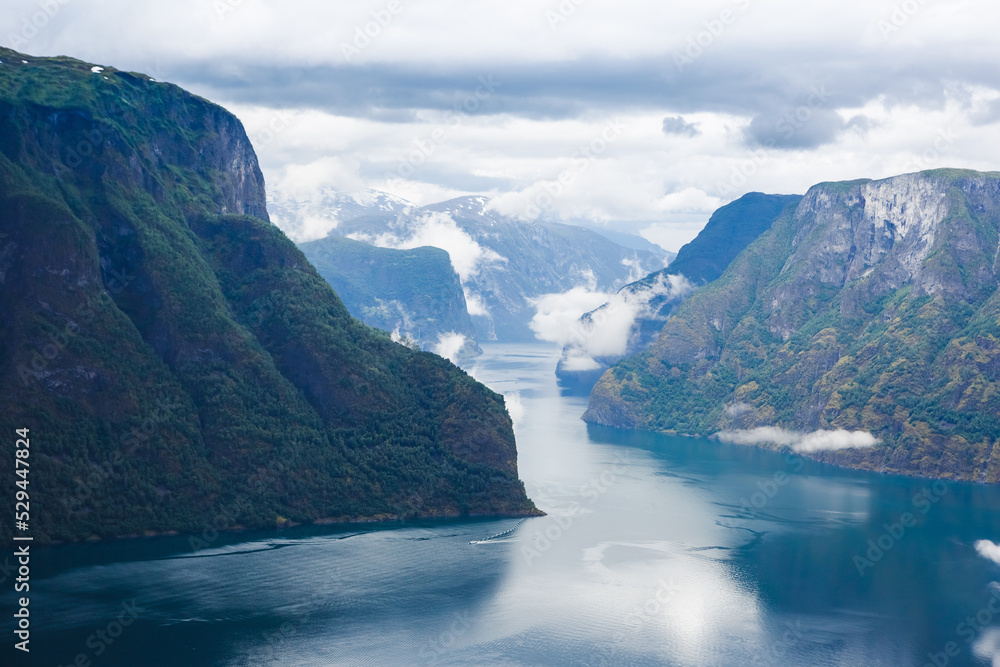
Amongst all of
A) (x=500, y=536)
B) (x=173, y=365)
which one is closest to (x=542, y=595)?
(x=500, y=536)

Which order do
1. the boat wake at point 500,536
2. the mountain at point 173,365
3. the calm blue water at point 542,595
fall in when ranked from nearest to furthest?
1. the calm blue water at point 542,595
2. the mountain at point 173,365
3. the boat wake at point 500,536

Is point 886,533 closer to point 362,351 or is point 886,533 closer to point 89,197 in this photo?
point 362,351

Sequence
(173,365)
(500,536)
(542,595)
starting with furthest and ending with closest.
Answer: (173,365)
(500,536)
(542,595)

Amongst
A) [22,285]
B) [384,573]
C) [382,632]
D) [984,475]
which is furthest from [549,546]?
[984,475]

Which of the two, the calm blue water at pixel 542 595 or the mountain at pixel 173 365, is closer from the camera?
the calm blue water at pixel 542 595

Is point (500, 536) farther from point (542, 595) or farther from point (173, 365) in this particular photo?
point (173, 365)

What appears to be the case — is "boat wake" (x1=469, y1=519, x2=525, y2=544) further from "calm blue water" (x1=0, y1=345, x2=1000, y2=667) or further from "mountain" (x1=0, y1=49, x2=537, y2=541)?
"mountain" (x1=0, y1=49, x2=537, y2=541)

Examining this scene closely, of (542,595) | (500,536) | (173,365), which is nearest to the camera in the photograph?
(542,595)

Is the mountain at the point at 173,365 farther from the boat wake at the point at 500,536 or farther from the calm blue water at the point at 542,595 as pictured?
the calm blue water at the point at 542,595

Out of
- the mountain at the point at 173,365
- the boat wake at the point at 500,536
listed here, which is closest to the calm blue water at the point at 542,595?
the boat wake at the point at 500,536
